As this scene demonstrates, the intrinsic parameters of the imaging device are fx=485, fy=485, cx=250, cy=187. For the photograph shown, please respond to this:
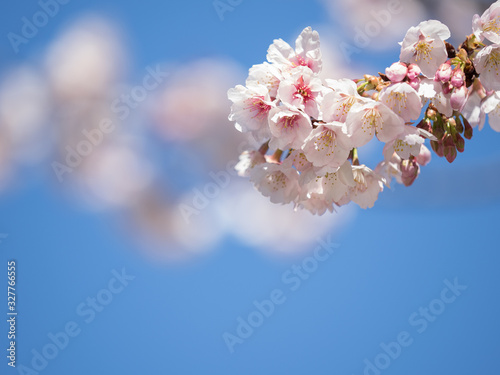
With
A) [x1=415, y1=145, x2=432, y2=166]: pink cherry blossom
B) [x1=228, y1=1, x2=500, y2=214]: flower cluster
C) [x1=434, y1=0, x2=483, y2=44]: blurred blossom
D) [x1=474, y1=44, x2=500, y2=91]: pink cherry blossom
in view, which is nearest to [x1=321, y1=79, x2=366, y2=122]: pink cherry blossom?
[x1=228, y1=1, x2=500, y2=214]: flower cluster

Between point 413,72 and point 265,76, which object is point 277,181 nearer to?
point 265,76

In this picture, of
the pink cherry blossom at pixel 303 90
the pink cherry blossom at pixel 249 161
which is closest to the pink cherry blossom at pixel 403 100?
the pink cherry blossom at pixel 303 90

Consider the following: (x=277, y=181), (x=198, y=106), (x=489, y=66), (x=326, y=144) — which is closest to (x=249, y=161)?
(x=277, y=181)

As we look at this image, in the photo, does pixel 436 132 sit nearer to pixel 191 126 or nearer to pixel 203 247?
pixel 191 126

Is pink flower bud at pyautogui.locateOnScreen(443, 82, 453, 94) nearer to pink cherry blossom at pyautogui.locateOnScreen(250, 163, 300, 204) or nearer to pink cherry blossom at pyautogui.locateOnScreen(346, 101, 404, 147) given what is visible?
pink cherry blossom at pyautogui.locateOnScreen(346, 101, 404, 147)

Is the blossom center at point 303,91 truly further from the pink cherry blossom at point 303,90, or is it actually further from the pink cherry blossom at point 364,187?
the pink cherry blossom at point 364,187

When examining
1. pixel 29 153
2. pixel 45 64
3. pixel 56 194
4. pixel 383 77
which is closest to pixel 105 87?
pixel 45 64
